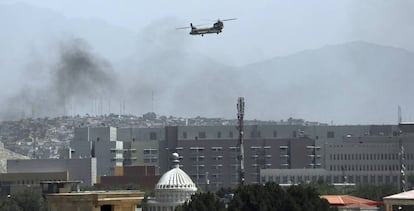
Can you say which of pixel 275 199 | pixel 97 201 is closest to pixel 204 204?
pixel 275 199

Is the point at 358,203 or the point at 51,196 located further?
the point at 358,203

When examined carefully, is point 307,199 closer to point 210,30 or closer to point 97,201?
point 210,30

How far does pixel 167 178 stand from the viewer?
154 metres

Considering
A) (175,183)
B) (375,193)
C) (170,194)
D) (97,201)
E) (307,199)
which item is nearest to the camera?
(97,201)

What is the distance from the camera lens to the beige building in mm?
50906

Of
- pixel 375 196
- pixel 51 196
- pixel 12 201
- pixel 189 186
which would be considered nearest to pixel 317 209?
pixel 189 186

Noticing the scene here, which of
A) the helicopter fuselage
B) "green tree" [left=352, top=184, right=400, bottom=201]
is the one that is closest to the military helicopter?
the helicopter fuselage

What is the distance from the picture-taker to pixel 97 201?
50.8 m

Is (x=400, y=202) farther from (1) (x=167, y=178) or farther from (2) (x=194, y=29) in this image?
(1) (x=167, y=178)

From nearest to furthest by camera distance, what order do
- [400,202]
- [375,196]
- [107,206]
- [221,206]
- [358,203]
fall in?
[107,206] < [400,202] < [221,206] < [358,203] < [375,196]

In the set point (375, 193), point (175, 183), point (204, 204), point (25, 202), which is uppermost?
point (175, 183)

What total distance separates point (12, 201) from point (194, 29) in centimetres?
3782

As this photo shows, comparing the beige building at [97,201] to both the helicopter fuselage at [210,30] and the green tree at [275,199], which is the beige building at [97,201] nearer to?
the helicopter fuselage at [210,30]

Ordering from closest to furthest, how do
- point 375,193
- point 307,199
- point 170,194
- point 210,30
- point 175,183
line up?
1. point 210,30
2. point 307,199
3. point 170,194
4. point 175,183
5. point 375,193
